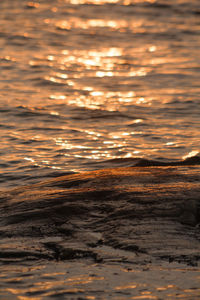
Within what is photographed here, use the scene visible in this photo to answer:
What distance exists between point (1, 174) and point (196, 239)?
334 cm

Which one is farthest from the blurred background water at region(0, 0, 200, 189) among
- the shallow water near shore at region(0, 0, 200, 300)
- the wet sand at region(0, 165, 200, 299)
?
the wet sand at region(0, 165, 200, 299)

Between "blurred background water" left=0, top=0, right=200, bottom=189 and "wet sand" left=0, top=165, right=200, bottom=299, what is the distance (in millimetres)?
1548

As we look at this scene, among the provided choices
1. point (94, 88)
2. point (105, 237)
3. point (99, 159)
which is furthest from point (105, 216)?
Result: point (94, 88)

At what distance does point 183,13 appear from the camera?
19484 mm

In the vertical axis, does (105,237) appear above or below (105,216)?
below

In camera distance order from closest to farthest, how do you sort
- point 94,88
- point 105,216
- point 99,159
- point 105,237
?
point 105,237
point 105,216
point 99,159
point 94,88

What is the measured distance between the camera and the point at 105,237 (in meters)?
4.55

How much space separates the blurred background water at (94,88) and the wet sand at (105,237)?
5.08ft

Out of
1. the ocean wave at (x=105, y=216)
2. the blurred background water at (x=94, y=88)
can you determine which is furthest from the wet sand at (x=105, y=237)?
the blurred background water at (x=94, y=88)

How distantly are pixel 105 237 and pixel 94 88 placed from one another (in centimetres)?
733

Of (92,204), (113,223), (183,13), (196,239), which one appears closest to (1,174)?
(92,204)

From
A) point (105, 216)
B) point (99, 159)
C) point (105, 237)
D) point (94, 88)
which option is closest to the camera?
point (105, 237)

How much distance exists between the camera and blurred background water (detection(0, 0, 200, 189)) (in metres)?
8.00

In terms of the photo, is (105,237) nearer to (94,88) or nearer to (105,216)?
(105,216)
